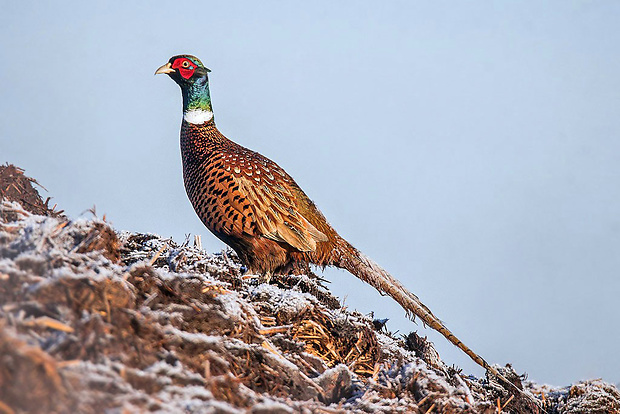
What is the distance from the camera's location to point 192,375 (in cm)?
205

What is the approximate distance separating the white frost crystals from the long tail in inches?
75.4

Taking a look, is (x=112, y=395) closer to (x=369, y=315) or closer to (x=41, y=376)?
(x=41, y=376)

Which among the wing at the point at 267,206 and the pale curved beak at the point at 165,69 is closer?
the wing at the point at 267,206

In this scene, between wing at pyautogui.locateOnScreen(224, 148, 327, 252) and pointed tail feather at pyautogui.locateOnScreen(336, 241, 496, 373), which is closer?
pointed tail feather at pyautogui.locateOnScreen(336, 241, 496, 373)

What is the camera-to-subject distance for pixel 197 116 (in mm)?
6422

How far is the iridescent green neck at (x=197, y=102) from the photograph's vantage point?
6.43m

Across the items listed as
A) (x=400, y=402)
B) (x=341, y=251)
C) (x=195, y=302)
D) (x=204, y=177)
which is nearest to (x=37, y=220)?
(x=195, y=302)

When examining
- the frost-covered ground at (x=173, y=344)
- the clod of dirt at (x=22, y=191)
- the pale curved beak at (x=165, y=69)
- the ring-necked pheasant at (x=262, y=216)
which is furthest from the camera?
the pale curved beak at (x=165, y=69)

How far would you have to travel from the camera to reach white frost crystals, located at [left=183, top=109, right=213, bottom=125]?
639 centimetres

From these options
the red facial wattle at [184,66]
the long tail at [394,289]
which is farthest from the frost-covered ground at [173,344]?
the red facial wattle at [184,66]

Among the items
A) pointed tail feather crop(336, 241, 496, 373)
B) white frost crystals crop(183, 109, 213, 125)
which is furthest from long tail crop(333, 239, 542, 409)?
white frost crystals crop(183, 109, 213, 125)

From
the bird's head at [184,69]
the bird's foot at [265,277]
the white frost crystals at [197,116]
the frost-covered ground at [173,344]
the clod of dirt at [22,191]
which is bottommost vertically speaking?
the frost-covered ground at [173,344]

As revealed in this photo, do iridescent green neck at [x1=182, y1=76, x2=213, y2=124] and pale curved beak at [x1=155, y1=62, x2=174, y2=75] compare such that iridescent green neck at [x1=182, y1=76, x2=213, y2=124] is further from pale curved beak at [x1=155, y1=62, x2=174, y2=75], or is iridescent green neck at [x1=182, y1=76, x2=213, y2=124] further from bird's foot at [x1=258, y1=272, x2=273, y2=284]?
bird's foot at [x1=258, y1=272, x2=273, y2=284]

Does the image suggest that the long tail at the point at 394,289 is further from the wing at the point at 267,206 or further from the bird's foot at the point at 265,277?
the bird's foot at the point at 265,277
